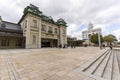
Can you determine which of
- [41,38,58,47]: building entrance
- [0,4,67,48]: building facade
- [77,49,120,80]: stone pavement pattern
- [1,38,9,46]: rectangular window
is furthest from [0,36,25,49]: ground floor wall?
[77,49,120,80]: stone pavement pattern

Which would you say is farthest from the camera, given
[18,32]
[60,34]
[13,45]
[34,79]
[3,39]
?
[60,34]

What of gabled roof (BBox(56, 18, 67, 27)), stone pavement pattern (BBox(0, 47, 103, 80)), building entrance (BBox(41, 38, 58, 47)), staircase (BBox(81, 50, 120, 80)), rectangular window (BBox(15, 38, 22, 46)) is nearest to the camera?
stone pavement pattern (BBox(0, 47, 103, 80))

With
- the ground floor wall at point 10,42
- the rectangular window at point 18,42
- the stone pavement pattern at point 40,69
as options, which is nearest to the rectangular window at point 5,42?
the ground floor wall at point 10,42

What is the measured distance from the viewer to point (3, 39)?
1798 centimetres

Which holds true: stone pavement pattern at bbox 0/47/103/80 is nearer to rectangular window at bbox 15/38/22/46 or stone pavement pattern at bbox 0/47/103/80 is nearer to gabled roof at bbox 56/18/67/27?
rectangular window at bbox 15/38/22/46

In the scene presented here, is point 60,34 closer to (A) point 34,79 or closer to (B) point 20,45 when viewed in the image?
(B) point 20,45

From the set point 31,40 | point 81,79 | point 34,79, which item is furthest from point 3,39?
point 81,79

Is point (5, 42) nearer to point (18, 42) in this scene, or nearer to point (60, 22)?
point (18, 42)

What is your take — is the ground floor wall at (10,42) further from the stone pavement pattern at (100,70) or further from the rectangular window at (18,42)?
the stone pavement pattern at (100,70)

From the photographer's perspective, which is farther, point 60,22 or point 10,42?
point 60,22

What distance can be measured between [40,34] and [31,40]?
3.35 metres

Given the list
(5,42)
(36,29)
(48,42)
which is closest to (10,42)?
(5,42)

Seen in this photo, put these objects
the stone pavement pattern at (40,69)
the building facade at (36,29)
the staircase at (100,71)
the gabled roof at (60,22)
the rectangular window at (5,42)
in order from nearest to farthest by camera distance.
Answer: the stone pavement pattern at (40,69)
the staircase at (100,71)
the rectangular window at (5,42)
the building facade at (36,29)
the gabled roof at (60,22)

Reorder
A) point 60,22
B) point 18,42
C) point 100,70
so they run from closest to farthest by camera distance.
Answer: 1. point 100,70
2. point 18,42
3. point 60,22
